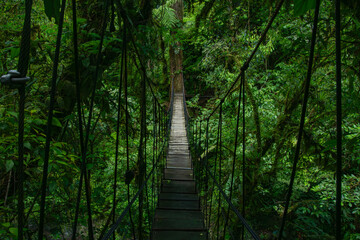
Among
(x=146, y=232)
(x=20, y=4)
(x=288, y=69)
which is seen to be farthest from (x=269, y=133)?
(x=20, y=4)

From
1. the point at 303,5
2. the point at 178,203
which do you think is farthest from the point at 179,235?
the point at 303,5

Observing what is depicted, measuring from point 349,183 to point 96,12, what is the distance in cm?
204

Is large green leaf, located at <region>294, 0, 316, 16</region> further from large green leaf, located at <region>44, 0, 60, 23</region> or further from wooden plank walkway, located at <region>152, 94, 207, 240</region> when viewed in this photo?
wooden plank walkway, located at <region>152, 94, 207, 240</region>

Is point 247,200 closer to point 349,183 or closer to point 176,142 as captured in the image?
point 349,183

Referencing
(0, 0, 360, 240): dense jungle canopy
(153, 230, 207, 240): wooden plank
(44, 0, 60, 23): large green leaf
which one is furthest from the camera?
(153, 230, 207, 240): wooden plank

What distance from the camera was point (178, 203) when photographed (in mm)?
2135

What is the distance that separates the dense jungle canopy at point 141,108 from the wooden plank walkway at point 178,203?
0.23 m

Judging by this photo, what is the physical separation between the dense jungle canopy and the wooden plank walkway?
9.2 inches

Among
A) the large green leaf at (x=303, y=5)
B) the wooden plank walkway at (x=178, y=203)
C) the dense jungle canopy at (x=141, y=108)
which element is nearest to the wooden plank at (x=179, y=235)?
the wooden plank walkway at (x=178, y=203)

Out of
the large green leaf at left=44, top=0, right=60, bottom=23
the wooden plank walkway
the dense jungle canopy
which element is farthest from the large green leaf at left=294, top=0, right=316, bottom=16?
the wooden plank walkway

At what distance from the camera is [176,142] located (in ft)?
11.8

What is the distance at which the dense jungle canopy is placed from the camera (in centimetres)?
84

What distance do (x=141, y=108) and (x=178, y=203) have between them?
1096 mm

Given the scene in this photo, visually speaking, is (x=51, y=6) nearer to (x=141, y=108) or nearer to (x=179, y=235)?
(x=141, y=108)
